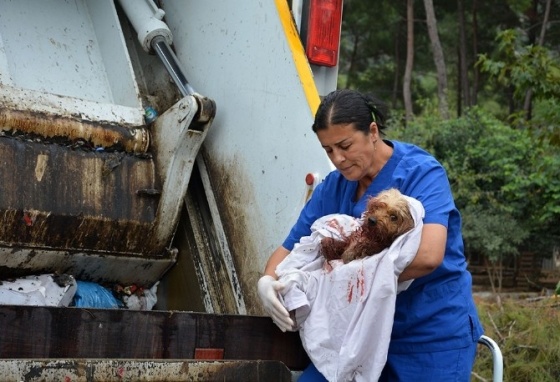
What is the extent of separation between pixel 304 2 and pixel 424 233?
121cm

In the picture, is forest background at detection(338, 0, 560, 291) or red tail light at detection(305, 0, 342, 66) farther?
forest background at detection(338, 0, 560, 291)

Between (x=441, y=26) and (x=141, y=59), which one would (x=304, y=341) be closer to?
(x=141, y=59)

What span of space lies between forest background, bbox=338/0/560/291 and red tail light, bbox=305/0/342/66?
1.39 ft

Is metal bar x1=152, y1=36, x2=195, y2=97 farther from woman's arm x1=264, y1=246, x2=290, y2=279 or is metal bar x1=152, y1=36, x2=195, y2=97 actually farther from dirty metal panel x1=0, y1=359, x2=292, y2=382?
dirty metal panel x1=0, y1=359, x2=292, y2=382

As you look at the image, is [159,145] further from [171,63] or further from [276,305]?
[276,305]

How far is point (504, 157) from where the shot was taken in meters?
11.5

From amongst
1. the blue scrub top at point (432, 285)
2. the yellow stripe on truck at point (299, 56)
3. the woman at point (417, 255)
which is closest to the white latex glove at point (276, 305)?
the woman at point (417, 255)

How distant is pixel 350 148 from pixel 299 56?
0.73 m

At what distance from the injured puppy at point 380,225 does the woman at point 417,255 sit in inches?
2.7

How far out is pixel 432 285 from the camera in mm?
2123

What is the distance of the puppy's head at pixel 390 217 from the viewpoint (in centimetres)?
197

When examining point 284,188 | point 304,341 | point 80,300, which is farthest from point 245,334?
point 80,300

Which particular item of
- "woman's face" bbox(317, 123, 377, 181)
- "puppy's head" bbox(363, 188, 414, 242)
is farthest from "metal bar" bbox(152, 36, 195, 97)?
"puppy's head" bbox(363, 188, 414, 242)

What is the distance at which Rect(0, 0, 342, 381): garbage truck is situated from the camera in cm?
275
